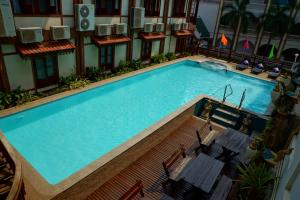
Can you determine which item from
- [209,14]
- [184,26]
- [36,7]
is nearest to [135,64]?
[184,26]

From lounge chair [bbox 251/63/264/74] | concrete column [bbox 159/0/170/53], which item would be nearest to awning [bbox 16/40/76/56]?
concrete column [bbox 159/0/170/53]

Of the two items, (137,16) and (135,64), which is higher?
(137,16)

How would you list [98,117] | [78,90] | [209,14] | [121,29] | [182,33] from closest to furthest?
[98,117], [78,90], [121,29], [182,33], [209,14]

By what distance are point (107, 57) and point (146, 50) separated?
5.21 metres

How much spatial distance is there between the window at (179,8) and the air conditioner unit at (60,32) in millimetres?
13367

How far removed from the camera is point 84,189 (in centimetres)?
758

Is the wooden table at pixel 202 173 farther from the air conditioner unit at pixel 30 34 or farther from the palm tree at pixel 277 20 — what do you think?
the palm tree at pixel 277 20

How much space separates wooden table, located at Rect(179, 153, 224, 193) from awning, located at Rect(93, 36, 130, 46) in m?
11.2

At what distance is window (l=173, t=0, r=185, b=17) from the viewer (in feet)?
77.6

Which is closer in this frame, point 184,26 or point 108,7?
point 108,7

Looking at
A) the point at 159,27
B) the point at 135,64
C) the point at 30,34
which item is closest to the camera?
the point at 30,34

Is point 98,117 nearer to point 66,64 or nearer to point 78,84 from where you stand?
point 78,84

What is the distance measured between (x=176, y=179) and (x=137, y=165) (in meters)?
2.11

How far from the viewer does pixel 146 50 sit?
22.2m
